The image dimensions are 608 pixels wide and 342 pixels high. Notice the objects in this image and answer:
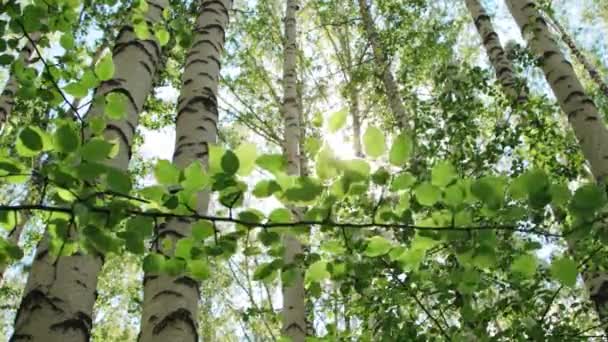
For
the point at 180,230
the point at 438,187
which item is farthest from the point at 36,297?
the point at 438,187

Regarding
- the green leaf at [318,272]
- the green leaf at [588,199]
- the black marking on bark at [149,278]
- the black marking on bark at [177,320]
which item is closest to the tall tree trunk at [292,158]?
the black marking on bark at [149,278]

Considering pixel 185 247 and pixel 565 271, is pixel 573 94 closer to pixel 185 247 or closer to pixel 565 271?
pixel 565 271

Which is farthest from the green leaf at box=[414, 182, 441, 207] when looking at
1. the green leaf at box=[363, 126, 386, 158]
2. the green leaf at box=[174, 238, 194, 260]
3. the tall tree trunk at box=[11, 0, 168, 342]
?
the tall tree trunk at box=[11, 0, 168, 342]

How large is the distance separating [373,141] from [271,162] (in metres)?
0.20

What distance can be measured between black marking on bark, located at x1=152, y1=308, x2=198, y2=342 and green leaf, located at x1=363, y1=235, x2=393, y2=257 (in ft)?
2.64

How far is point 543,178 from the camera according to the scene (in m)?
1.05

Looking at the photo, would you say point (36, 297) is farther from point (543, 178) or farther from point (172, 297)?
point (543, 178)

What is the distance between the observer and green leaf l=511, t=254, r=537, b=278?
126 centimetres

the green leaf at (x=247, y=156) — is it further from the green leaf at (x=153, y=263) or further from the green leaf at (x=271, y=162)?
the green leaf at (x=153, y=263)

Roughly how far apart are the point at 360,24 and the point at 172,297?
879 centimetres

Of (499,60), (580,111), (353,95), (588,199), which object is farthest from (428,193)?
(353,95)

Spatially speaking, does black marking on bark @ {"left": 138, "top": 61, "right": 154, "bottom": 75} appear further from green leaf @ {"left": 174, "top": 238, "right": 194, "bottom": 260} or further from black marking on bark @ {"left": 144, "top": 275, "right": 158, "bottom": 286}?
green leaf @ {"left": 174, "top": 238, "right": 194, "bottom": 260}

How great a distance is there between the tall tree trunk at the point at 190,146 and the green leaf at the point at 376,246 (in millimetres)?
502

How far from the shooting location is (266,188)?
1095 millimetres
